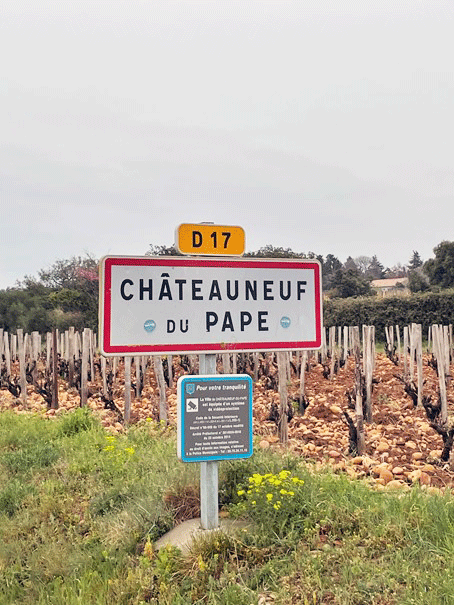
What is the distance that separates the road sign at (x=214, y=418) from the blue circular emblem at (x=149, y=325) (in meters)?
0.34

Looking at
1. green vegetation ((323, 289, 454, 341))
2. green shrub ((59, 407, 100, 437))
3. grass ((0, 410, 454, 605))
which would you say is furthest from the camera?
green vegetation ((323, 289, 454, 341))

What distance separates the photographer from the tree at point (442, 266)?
36.6 meters

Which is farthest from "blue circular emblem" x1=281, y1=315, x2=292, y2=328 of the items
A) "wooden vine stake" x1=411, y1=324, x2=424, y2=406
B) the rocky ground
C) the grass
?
"wooden vine stake" x1=411, y1=324, x2=424, y2=406

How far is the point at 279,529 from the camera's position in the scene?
3.50m

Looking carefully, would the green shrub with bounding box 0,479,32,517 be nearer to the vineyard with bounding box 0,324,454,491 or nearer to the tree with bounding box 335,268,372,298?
the vineyard with bounding box 0,324,454,491

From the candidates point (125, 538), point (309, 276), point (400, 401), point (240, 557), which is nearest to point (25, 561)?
point (125, 538)

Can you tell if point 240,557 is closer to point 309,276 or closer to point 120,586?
point 120,586

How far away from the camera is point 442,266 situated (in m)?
37.1

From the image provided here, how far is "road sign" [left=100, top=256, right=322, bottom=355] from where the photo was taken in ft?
11.8

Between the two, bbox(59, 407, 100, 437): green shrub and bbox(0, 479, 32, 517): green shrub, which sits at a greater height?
bbox(59, 407, 100, 437): green shrub

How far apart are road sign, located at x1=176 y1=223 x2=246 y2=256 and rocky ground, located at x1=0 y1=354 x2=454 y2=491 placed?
7.51ft

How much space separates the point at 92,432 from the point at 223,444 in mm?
4132

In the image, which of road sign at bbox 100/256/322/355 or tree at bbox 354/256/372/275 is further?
tree at bbox 354/256/372/275

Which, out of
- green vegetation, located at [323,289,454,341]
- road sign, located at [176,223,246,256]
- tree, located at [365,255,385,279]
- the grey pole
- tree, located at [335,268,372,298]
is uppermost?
tree, located at [365,255,385,279]
